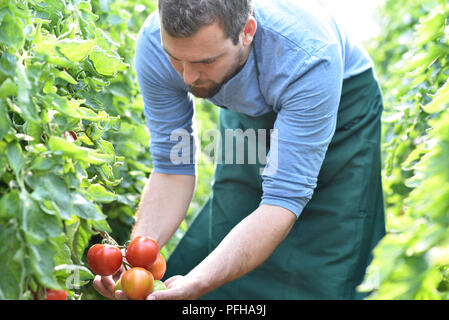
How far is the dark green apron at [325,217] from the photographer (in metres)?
2.51

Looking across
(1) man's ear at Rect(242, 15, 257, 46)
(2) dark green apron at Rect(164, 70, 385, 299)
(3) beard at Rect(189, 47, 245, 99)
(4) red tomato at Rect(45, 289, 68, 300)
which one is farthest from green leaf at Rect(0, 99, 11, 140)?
(2) dark green apron at Rect(164, 70, 385, 299)

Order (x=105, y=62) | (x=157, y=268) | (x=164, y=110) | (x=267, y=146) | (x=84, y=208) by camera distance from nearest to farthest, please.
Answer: (x=84, y=208)
(x=105, y=62)
(x=157, y=268)
(x=164, y=110)
(x=267, y=146)

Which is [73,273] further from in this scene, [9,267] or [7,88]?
[7,88]

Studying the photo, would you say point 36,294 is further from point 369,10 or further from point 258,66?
point 369,10

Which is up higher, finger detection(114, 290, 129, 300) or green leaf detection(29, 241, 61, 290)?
green leaf detection(29, 241, 61, 290)

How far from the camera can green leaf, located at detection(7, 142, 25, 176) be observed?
1.24m

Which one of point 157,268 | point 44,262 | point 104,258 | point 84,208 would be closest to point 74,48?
point 84,208

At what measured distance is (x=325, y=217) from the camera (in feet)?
8.56

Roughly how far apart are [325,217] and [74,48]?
153 centimetres

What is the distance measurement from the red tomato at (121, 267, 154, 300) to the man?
46 millimetres

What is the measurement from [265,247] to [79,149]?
2.77 feet

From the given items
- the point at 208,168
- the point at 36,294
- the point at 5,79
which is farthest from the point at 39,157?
the point at 208,168

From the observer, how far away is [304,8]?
213cm

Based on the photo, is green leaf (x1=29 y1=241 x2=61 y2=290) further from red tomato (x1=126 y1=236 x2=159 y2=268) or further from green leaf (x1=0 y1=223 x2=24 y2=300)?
red tomato (x1=126 y1=236 x2=159 y2=268)
